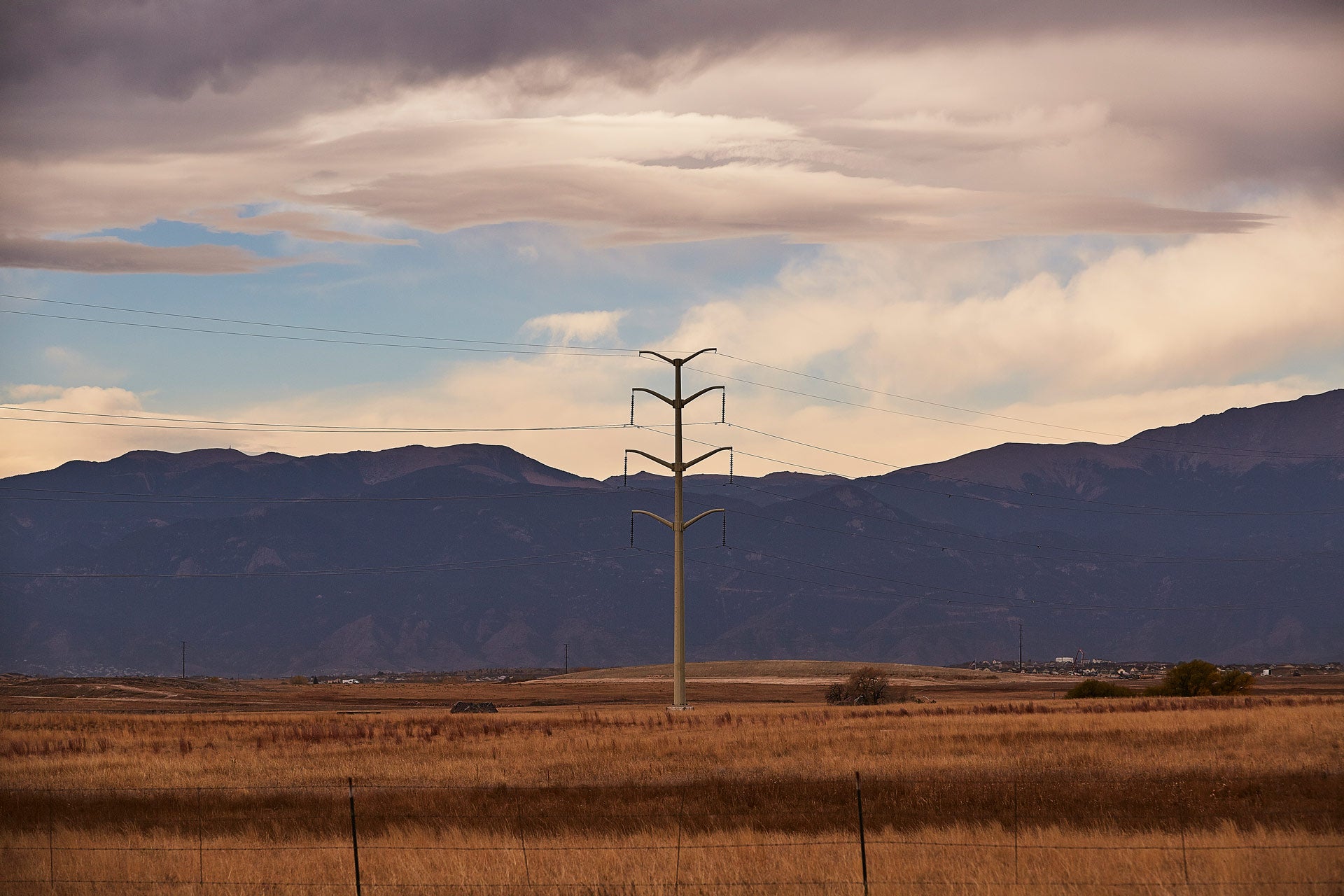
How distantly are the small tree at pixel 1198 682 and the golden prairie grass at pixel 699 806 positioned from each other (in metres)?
50.2

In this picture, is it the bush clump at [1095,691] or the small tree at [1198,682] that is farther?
the small tree at [1198,682]

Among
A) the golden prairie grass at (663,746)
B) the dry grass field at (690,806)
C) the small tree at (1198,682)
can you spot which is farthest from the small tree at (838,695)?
the dry grass field at (690,806)

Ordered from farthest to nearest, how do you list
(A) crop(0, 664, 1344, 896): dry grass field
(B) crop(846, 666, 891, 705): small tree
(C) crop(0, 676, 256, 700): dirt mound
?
1. (C) crop(0, 676, 256, 700): dirt mound
2. (B) crop(846, 666, 891, 705): small tree
3. (A) crop(0, 664, 1344, 896): dry grass field

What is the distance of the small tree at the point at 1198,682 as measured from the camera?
112875mm

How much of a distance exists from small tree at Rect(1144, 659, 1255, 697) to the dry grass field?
44.6 m

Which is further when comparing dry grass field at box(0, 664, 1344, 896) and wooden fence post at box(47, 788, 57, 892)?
wooden fence post at box(47, 788, 57, 892)

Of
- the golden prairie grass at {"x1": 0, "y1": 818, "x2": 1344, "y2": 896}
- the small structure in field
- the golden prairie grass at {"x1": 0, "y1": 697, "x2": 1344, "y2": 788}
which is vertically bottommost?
the small structure in field

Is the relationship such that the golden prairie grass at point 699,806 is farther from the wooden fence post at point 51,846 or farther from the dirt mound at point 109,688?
the dirt mound at point 109,688

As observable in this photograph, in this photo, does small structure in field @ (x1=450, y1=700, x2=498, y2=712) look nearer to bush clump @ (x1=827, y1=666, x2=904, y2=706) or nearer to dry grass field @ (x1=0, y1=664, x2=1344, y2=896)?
bush clump @ (x1=827, y1=666, x2=904, y2=706)

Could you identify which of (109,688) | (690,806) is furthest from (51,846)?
(109,688)

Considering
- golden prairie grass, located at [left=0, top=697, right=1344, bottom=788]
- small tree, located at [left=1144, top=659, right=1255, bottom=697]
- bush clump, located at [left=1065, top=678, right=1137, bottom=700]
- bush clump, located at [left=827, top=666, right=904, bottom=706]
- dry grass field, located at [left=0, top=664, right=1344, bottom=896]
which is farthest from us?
small tree, located at [left=1144, top=659, right=1255, bottom=697]

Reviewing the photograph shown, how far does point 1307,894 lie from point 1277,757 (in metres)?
22.1

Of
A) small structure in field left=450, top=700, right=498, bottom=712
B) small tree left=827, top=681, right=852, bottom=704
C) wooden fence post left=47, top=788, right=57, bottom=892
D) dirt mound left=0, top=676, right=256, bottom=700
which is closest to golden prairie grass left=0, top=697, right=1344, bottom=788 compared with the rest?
wooden fence post left=47, top=788, right=57, bottom=892

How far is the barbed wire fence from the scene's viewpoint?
25.6 metres
